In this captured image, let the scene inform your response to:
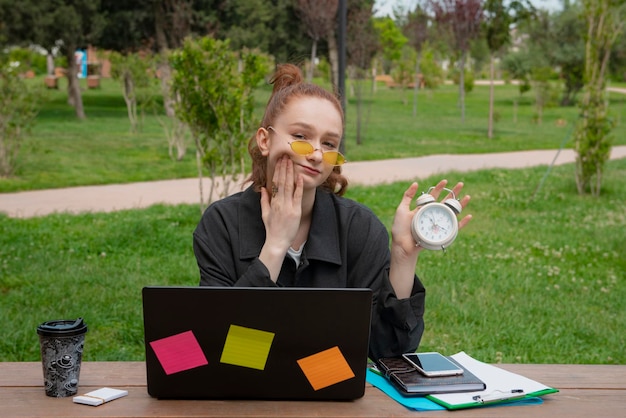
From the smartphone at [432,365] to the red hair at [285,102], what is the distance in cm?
66

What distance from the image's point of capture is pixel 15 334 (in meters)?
4.68

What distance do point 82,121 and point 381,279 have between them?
70.2ft

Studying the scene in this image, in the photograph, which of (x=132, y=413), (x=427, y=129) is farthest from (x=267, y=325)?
(x=427, y=129)

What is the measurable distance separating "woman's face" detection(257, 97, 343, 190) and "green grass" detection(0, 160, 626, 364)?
7.65ft

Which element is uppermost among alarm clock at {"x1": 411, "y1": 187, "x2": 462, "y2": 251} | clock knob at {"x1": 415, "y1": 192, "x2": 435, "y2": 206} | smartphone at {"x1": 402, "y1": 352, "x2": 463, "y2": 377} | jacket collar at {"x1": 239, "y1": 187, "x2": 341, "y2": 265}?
clock knob at {"x1": 415, "y1": 192, "x2": 435, "y2": 206}

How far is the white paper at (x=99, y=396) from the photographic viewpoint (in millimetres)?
2014

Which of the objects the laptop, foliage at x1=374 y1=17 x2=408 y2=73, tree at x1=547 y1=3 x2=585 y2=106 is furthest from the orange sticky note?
tree at x1=547 y1=3 x2=585 y2=106

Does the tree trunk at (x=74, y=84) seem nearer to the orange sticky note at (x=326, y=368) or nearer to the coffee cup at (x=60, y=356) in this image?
the coffee cup at (x=60, y=356)

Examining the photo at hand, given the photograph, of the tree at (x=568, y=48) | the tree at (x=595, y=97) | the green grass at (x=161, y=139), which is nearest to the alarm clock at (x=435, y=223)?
the green grass at (x=161, y=139)

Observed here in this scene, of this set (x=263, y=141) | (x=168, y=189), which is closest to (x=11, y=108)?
(x=168, y=189)

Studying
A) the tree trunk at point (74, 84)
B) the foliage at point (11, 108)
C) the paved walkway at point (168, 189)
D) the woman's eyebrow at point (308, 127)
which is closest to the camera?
the woman's eyebrow at point (308, 127)

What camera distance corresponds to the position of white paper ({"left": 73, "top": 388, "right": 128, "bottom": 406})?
201cm

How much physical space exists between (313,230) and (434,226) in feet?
1.55

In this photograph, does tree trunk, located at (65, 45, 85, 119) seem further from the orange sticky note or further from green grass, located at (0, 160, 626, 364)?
the orange sticky note
